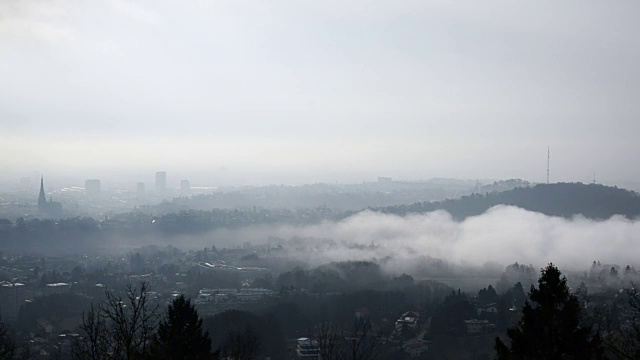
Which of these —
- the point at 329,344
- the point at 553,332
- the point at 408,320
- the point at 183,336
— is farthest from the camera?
the point at 408,320

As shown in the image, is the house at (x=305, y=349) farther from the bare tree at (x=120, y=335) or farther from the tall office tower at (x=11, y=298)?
the tall office tower at (x=11, y=298)

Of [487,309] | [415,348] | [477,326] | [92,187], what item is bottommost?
[415,348]

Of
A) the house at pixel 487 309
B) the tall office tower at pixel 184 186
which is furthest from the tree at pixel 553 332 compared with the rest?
the tall office tower at pixel 184 186

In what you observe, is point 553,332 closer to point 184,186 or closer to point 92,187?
point 92,187

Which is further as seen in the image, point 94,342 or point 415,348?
point 415,348

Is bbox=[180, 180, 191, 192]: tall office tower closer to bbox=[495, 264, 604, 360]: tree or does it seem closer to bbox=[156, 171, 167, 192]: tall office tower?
bbox=[156, 171, 167, 192]: tall office tower

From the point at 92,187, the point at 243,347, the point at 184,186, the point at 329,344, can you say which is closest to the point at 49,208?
the point at 92,187

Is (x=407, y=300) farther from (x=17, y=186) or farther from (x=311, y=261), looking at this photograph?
(x=17, y=186)
